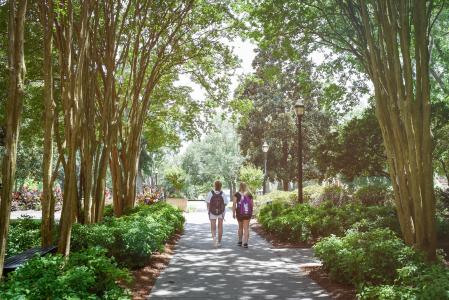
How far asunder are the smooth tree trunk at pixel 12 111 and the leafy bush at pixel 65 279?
35 centimetres

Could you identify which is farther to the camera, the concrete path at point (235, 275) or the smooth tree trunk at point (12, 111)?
the concrete path at point (235, 275)

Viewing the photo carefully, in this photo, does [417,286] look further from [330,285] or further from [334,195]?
[334,195]

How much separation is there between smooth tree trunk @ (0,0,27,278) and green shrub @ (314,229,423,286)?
15.0ft

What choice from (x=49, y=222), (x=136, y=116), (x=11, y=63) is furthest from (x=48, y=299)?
(x=136, y=116)

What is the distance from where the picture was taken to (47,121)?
7.38 meters

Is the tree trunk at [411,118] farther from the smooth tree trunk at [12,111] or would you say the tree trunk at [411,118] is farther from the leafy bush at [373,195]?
the leafy bush at [373,195]

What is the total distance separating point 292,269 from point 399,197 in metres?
2.44

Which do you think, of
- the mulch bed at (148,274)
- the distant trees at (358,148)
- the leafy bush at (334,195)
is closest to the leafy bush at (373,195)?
the distant trees at (358,148)

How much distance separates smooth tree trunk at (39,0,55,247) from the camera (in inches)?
285

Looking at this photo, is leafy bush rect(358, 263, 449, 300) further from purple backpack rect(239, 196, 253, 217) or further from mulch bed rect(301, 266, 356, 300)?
purple backpack rect(239, 196, 253, 217)

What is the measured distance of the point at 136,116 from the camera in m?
16.8

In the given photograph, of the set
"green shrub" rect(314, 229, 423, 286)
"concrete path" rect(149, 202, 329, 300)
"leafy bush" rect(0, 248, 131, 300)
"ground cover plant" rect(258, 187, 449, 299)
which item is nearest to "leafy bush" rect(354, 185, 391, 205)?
"ground cover plant" rect(258, 187, 449, 299)

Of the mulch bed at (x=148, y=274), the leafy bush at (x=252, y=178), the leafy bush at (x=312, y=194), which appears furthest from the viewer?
the leafy bush at (x=252, y=178)

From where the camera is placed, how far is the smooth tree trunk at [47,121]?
723 centimetres
